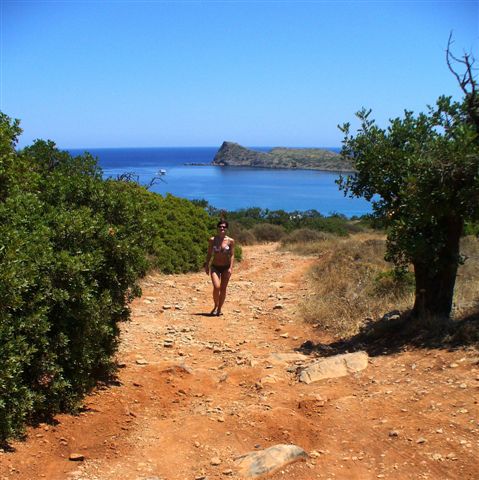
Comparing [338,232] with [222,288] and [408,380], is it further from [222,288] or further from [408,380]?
[408,380]

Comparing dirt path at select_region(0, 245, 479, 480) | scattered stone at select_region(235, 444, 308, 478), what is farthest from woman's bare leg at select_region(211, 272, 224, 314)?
scattered stone at select_region(235, 444, 308, 478)

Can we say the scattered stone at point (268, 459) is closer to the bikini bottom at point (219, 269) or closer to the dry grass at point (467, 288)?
the dry grass at point (467, 288)

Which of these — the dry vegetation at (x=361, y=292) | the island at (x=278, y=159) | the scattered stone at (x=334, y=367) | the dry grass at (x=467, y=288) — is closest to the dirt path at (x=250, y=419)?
the scattered stone at (x=334, y=367)

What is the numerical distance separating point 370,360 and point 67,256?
4022 mm

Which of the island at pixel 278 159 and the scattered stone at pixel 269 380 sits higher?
the island at pixel 278 159

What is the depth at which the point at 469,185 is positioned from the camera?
738cm

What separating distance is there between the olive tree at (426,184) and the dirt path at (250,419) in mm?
1416

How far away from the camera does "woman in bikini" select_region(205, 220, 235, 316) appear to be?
1008 centimetres

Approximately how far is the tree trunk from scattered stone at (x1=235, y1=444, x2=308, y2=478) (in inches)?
148

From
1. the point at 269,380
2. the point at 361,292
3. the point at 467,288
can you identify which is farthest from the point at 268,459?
the point at 361,292

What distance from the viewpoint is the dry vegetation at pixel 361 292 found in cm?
949

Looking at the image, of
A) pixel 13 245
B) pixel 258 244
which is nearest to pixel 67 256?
pixel 13 245

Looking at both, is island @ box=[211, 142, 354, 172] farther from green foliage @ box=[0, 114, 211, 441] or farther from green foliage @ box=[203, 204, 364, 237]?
green foliage @ box=[0, 114, 211, 441]

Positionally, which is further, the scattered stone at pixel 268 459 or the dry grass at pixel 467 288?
the dry grass at pixel 467 288
